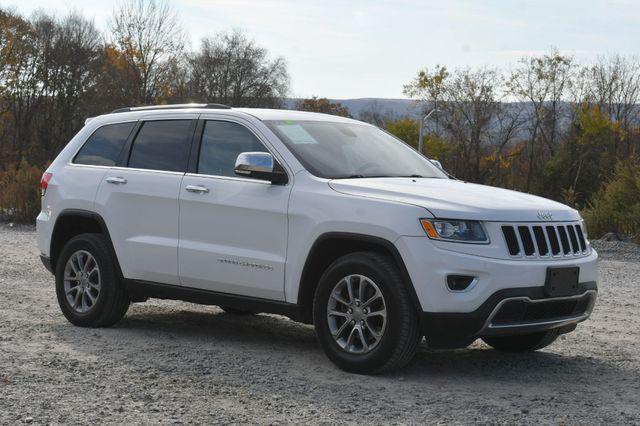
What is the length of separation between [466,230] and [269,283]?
153cm

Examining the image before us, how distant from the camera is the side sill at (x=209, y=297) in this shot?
22.1 feet

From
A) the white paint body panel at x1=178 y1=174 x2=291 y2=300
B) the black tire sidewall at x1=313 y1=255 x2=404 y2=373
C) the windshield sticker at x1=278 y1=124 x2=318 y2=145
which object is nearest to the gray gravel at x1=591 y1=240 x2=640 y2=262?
the windshield sticker at x1=278 y1=124 x2=318 y2=145

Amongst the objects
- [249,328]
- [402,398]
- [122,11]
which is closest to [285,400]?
[402,398]

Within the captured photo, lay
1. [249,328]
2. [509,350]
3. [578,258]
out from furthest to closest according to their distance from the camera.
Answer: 1. [249,328]
2. [509,350]
3. [578,258]

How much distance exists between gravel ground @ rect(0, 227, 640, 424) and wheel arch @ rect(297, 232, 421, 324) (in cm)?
47

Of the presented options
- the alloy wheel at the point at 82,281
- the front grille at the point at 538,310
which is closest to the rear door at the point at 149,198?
the alloy wheel at the point at 82,281

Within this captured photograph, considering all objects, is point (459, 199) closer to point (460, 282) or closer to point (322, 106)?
point (460, 282)

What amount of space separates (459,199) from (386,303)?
82 centimetres

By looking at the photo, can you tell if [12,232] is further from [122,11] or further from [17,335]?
[122,11]

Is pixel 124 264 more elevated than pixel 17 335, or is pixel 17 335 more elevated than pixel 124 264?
pixel 124 264

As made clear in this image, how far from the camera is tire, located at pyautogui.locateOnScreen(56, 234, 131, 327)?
26.1ft

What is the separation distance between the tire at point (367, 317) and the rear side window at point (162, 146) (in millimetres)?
1857

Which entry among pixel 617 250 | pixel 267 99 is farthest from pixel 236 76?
pixel 617 250

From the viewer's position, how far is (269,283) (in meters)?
6.75
